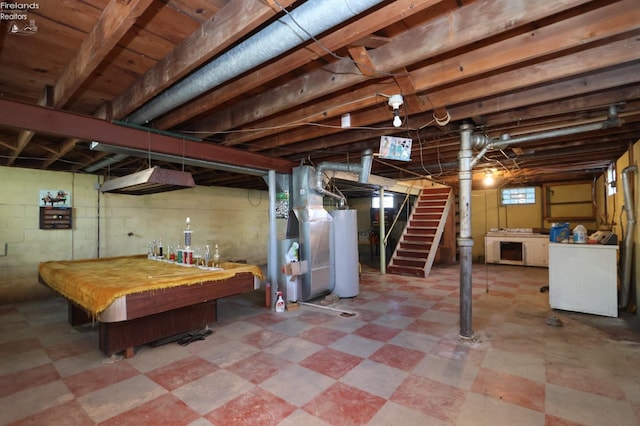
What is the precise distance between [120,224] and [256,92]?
537 cm

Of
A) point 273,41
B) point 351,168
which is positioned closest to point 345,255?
point 351,168

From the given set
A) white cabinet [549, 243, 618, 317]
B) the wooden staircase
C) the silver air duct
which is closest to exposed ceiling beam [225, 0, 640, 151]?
white cabinet [549, 243, 618, 317]

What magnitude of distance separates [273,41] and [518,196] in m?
9.77

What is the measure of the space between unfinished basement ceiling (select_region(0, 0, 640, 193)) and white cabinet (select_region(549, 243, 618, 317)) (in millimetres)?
1678

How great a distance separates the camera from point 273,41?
1.84 meters

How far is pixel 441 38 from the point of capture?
1.94 m

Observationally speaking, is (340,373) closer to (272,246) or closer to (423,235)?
(272,246)

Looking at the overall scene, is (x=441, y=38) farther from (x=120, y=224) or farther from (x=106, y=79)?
(x=120, y=224)

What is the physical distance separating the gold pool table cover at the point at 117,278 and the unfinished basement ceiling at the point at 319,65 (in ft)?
4.79

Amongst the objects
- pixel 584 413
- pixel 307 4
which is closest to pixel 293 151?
pixel 307 4

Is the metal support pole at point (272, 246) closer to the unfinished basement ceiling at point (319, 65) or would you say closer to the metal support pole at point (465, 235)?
the unfinished basement ceiling at point (319, 65)

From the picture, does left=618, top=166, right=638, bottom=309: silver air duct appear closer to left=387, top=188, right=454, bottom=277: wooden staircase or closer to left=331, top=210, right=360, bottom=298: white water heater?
left=387, top=188, right=454, bottom=277: wooden staircase

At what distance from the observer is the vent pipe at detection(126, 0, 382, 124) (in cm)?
154

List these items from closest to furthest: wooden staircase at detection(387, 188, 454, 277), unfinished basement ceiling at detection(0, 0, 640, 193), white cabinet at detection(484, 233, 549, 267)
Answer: unfinished basement ceiling at detection(0, 0, 640, 193) < wooden staircase at detection(387, 188, 454, 277) < white cabinet at detection(484, 233, 549, 267)
